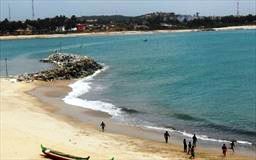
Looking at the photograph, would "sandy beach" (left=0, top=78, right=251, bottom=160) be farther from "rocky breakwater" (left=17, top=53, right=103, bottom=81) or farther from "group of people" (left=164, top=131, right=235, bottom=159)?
"rocky breakwater" (left=17, top=53, right=103, bottom=81)

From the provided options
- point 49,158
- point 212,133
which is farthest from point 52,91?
point 49,158

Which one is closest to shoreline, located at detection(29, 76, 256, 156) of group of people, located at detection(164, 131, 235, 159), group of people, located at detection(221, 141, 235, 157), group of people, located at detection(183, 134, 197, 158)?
group of people, located at detection(221, 141, 235, 157)

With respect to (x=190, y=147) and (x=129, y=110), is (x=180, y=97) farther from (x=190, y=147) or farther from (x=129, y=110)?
(x=190, y=147)

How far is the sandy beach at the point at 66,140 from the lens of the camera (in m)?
29.5

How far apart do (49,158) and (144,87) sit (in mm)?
31668

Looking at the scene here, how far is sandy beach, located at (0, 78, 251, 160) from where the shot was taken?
96.9 ft

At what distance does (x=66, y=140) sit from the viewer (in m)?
32.7

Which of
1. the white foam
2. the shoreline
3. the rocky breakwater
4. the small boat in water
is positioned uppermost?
the rocky breakwater

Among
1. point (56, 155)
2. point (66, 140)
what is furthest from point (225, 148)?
point (66, 140)

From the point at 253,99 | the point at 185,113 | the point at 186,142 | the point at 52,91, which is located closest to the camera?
the point at 186,142

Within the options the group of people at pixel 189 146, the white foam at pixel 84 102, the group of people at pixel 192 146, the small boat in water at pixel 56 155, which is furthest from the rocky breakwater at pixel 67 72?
the small boat in water at pixel 56 155

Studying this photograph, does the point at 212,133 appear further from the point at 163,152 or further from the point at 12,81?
the point at 12,81

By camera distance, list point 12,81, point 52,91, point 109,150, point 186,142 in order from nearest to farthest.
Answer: point 109,150
point 186,142
point 52,91
point 12,81

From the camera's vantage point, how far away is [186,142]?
3319 centimetres
